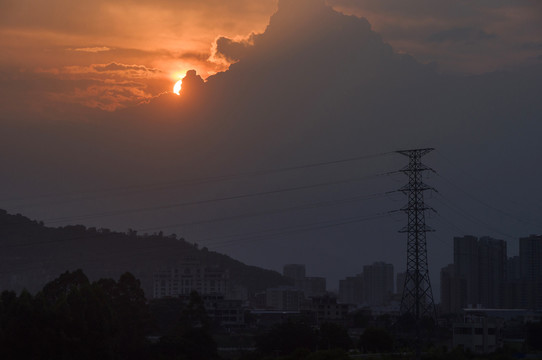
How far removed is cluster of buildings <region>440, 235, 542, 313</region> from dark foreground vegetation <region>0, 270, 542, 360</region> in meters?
66.8

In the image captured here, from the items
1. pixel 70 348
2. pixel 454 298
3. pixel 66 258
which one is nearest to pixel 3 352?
pixel 70 348

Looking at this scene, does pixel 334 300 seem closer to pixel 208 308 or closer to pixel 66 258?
pixel 208 308

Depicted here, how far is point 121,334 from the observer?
46.0 m

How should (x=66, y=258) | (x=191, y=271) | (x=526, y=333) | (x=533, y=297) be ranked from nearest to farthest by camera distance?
(x=526, y=333) < (x=533, y=297) < (x=191, y=271) < (x=66, y=258)

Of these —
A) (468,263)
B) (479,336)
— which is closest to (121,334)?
(479,336)

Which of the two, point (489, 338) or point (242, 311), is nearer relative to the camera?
point (489, 338)

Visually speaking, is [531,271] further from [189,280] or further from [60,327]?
[60,327]

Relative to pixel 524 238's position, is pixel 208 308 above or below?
below

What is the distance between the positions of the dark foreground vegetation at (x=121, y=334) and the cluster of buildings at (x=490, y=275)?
219ft

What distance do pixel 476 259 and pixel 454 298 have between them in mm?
7553

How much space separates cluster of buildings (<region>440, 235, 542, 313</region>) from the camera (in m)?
127

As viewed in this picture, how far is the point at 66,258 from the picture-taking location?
184750mm

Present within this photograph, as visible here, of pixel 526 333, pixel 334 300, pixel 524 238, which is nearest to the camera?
pixel 526 333

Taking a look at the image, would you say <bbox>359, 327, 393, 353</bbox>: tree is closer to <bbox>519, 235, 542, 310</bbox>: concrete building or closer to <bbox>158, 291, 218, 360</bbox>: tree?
<bbox>158, 291, 218, 360</bbox>: tree
